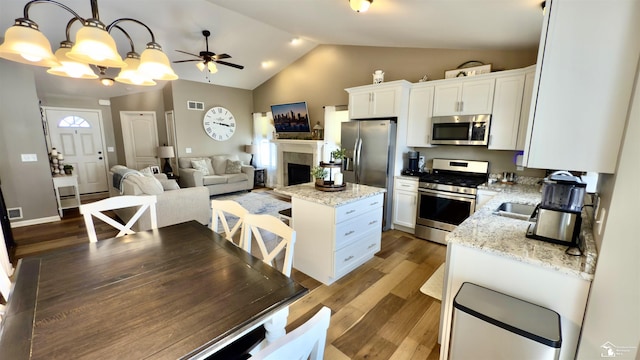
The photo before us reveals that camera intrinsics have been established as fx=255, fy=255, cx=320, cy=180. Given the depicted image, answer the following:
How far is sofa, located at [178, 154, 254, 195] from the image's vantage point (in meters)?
5.63

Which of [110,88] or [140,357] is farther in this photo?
[110,88]

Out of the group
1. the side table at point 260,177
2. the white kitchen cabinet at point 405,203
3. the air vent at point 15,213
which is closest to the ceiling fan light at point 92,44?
the white kitchen cabinet at point 405,203

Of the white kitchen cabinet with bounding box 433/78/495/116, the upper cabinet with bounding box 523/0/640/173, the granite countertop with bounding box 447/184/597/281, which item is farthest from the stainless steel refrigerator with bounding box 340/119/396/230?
the upper cabinet with bounding box 523/0/640/173

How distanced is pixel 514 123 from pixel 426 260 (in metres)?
1.99

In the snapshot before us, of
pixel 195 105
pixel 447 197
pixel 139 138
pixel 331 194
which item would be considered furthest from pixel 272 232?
pixel 139 138

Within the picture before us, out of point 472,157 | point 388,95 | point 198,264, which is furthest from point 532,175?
point 198,264

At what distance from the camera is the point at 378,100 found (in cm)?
401

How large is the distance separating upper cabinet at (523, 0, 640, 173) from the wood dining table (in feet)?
4.68

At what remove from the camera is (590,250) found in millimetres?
1246

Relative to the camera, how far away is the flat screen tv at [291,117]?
19.6ft

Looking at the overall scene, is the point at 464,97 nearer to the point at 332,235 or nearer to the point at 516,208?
the point at 516,208

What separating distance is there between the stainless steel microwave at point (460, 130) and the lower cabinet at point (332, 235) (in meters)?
1.51

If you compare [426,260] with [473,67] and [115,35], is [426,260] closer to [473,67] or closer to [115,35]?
[473,67]

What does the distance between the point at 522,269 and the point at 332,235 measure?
1.45 metres
